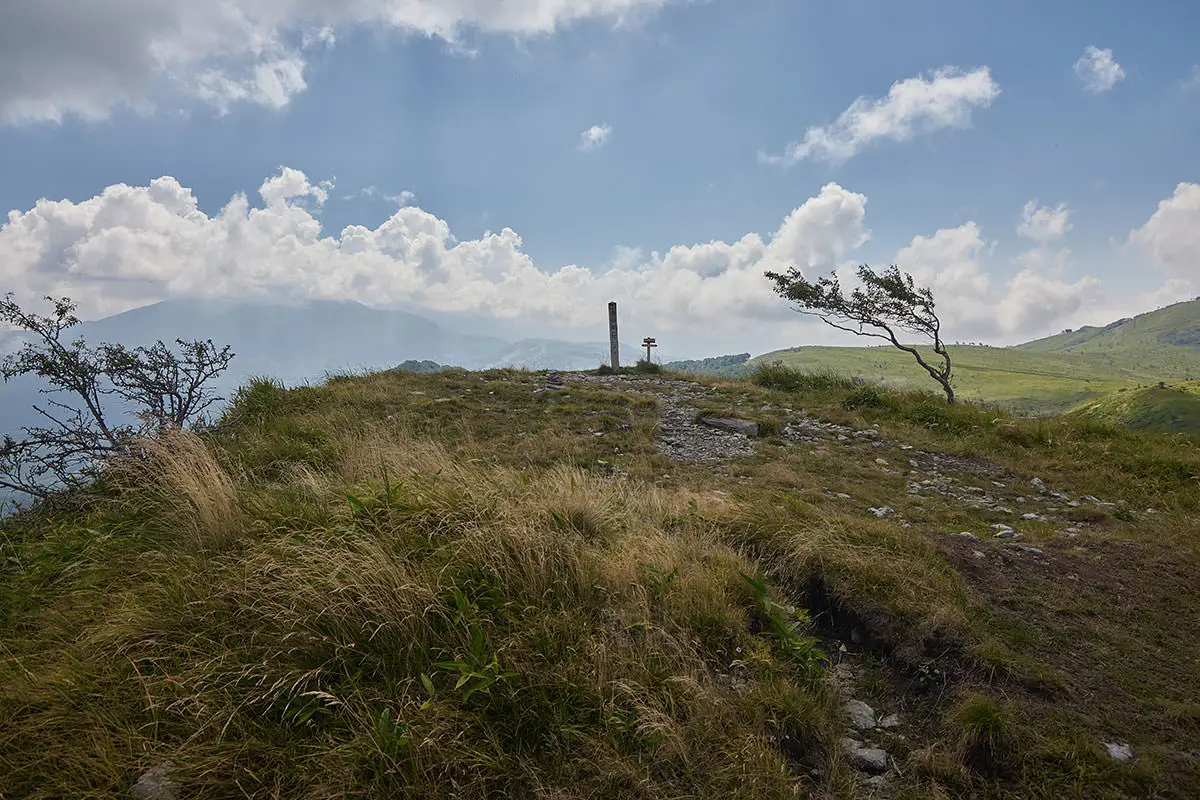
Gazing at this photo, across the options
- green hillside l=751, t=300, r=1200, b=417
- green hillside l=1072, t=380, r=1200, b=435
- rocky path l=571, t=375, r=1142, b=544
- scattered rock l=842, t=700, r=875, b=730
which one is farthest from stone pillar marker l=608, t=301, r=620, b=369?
green hillside l=751, t=300, r=1200, b=417

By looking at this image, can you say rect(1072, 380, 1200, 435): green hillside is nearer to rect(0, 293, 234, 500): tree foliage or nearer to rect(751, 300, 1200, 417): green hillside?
rect(0, 293, 234, 500): tree foliage

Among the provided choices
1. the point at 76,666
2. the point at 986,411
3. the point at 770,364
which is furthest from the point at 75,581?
the point at 770,364

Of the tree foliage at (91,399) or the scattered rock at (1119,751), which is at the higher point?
the tree foliage at (91,399)

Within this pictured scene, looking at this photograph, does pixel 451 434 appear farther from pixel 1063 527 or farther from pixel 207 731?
pixel 1063 527

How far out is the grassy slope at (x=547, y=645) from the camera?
244 cm

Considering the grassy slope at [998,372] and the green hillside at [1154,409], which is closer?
the green hillside at [1154,409]

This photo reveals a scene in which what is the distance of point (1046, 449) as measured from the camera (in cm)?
942

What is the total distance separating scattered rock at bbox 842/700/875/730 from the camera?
2.92 metres

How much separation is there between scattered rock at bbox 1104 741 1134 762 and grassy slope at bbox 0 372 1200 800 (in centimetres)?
4

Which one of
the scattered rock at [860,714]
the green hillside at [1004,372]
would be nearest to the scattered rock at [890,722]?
the scattered rock at [860,714]

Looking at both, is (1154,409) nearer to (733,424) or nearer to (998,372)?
(733,424)

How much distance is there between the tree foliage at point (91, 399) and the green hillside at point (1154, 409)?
16.7 metres

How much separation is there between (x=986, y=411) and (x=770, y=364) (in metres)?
6.30

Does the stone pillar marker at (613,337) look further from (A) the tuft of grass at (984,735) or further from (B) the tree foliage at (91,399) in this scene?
(A) the tuft of grass at (984,735)
